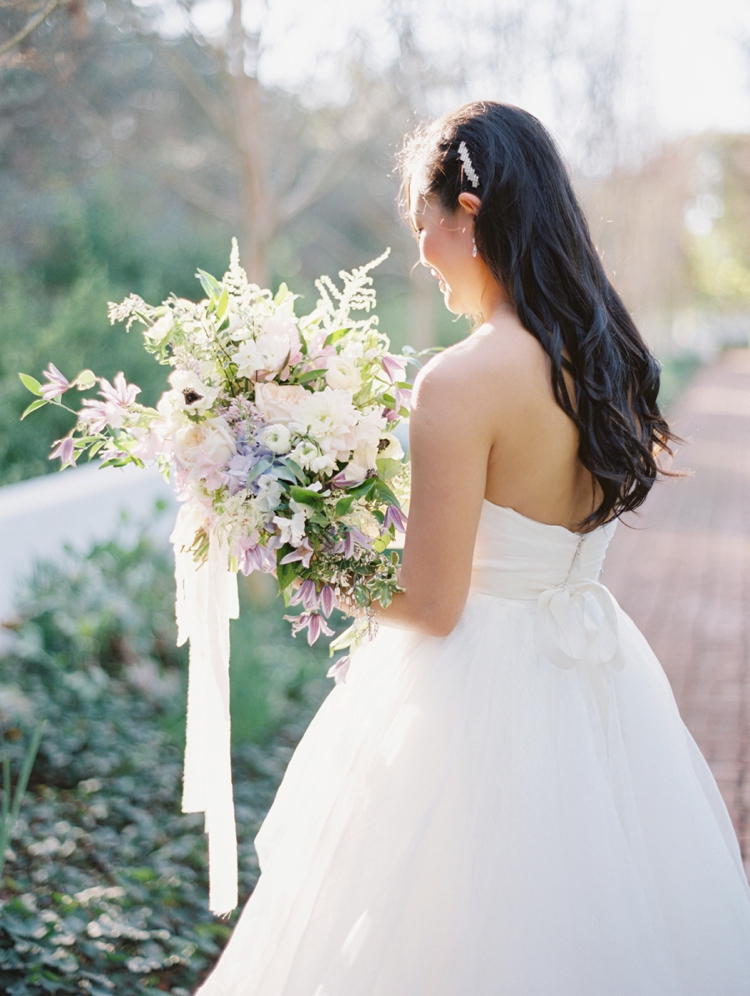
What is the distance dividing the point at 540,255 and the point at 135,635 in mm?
3202

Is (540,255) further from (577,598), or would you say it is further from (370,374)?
(577,598)

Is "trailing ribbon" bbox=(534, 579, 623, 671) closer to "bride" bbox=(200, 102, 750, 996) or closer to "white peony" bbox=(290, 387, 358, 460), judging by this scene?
"bride" bbox=(200, 102, 750, 996)

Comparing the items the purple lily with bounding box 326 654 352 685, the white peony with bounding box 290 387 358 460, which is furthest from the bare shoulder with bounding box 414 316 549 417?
the purple lily with bounding box 326 654 352 685

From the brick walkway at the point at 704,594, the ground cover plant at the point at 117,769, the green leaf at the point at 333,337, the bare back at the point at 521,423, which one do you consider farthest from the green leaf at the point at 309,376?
the ground cover plant at the point at 117,769

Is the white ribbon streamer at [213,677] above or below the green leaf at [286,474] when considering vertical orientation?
below

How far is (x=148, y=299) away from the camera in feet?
36.3

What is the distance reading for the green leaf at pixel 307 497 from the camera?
1.75 metres

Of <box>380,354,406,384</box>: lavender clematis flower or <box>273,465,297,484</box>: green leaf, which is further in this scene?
<box>380,354,406,384</box>: lavender clematis flower

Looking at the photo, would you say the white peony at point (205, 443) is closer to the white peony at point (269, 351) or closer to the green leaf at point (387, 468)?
the white peony at point (269, 351)

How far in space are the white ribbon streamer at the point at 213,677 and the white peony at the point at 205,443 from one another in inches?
6.3

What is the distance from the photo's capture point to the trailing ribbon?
1870 millimetres

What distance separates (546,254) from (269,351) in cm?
60

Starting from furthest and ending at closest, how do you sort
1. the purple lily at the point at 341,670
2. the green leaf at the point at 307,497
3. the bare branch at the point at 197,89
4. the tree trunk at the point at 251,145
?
the bare branch at the point at 197,89
the tree trunk at the point at 251,145
the purple lily at the point at 341,670
the green leaf at the point at 307,497

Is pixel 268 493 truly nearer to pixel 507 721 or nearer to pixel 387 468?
pixel 387 468
